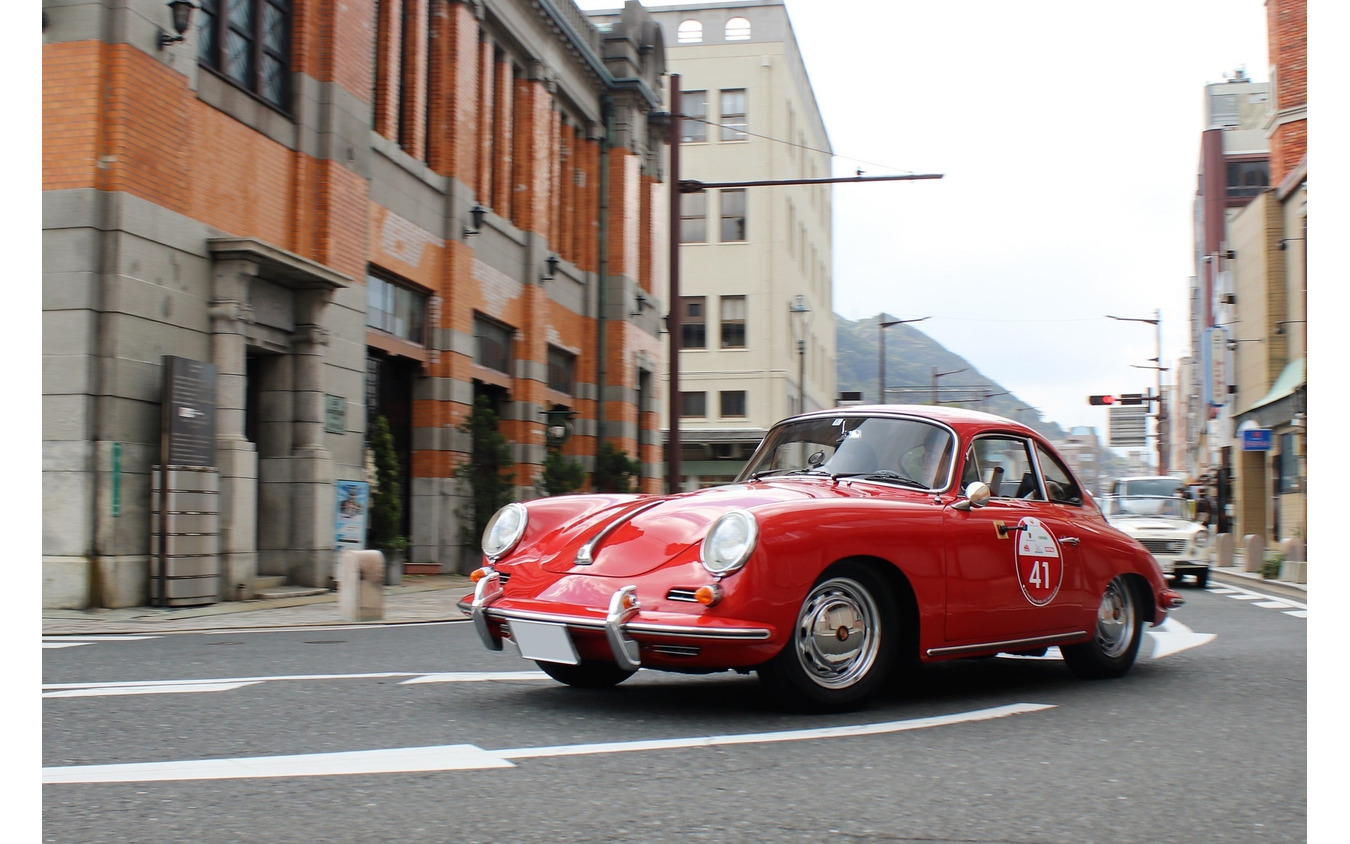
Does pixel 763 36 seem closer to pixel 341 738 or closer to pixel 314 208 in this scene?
Result: pixel 314 208

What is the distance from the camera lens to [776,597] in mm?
5410

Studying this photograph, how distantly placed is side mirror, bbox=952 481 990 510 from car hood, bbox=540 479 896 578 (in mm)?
453

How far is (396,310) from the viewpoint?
64.5ft

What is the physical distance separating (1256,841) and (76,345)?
11413 mm

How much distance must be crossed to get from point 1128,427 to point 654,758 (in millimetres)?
93333

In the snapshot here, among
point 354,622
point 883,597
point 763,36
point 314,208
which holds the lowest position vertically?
point 354,622

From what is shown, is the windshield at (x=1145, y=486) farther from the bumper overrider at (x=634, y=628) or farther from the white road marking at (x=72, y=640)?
the bumper overrider at (x=634, y=628)

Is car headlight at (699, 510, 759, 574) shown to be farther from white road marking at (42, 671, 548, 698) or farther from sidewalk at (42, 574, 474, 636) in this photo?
sidewalk at (42, 574, 474, 636)

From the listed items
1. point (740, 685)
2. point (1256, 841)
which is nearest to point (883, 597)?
point (740, 685)

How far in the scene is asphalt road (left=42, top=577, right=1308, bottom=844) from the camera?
3670mm

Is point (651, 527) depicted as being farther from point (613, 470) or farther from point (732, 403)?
point (732, 403)

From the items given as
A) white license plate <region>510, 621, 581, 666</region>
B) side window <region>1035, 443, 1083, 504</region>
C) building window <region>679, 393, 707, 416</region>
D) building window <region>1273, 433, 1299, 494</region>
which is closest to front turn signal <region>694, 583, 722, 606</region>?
white license plate <region>510, 621, 581, 666</region>

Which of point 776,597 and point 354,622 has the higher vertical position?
point 776,597

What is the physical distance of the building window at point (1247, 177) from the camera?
217 ft
